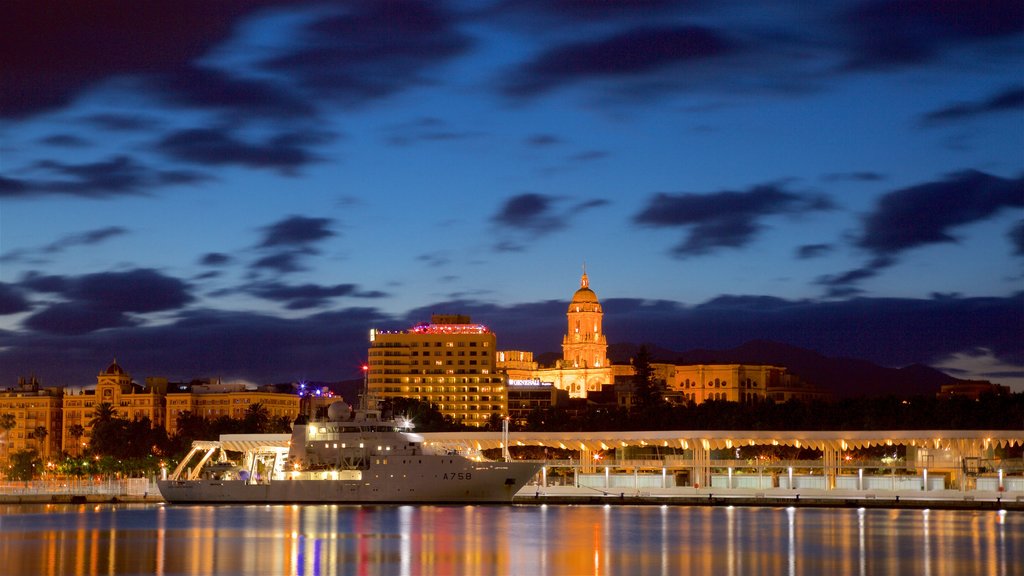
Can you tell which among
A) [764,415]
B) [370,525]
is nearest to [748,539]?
[370,525]

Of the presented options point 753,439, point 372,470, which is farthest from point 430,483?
point 753,439

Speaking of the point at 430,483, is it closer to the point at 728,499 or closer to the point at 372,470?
the point at 372,470

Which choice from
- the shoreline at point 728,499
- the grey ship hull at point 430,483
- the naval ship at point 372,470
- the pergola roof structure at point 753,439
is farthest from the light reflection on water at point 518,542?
the pergola roof structure at point 753,439

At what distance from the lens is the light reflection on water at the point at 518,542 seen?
59062 mm

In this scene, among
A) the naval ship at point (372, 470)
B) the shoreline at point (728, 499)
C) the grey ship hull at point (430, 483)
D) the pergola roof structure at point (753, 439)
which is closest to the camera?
the shoreline at point (728, 499)

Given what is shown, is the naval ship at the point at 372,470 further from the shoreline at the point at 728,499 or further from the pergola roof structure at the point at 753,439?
the pergola roof structure at the point at 753,439

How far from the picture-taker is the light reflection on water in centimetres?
5906

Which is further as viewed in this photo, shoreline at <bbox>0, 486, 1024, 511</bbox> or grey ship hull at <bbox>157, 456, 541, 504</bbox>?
grey ship hull at <bbox>157, 456, 541, 504</bbox>

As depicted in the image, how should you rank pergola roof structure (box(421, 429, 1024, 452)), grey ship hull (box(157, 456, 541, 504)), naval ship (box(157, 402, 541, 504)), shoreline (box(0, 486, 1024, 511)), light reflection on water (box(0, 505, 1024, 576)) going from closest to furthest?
light reflection on water (box(0, 505, 1024, 576))
shoreline (box(0, 486, 1024, 511))
grey ship hull (box(157, 456, 541, 504))
naval ship (box(157, 402, 541, 504))
pergola roof structure (box(421, 429, 1024, 452))

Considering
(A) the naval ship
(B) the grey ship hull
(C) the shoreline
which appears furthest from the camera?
(A) the naval ship

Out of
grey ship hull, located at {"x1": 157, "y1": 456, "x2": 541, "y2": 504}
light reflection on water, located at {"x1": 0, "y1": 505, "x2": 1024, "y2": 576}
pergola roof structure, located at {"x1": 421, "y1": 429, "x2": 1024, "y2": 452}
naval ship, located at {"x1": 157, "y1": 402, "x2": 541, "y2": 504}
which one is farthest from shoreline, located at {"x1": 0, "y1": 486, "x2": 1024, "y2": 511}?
pergola roof structure, located at {"x1": 421, "y1": 429, "x2": 1024, "y2": 452}

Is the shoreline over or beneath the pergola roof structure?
beneath

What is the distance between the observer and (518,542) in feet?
232

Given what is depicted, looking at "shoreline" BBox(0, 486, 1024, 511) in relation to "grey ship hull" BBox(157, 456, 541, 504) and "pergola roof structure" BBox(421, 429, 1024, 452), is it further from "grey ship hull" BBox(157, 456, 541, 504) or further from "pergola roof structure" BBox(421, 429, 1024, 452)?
"pergola roof structure" BBox(421, 429, 1024, 452)
